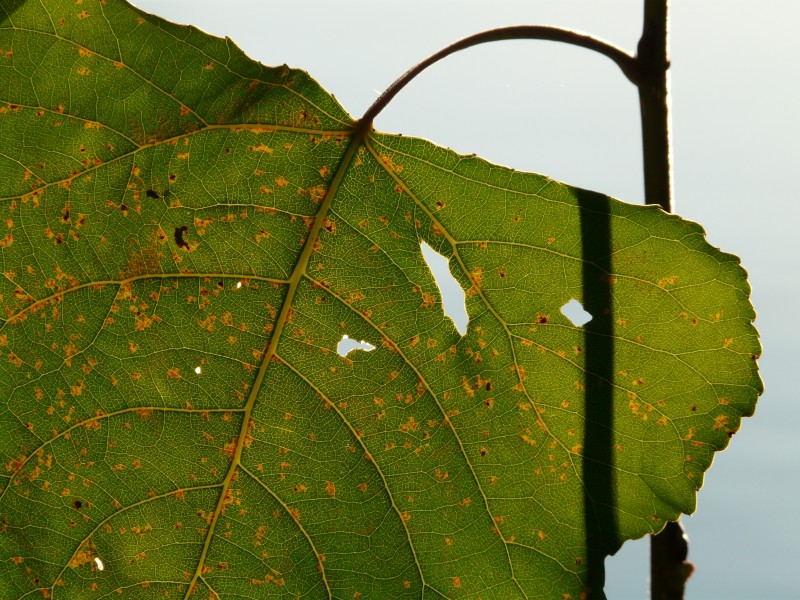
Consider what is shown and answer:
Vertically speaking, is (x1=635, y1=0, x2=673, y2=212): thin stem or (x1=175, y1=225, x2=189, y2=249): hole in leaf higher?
(x1=635, y1=0, x2=673, y2=212): thin stem

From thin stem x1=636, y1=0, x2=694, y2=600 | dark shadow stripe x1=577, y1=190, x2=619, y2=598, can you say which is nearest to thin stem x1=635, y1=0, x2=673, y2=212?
thin stem x1=636, y1=0, x2=694, y2=600

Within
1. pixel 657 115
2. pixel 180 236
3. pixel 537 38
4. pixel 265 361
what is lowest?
pixel 265 361

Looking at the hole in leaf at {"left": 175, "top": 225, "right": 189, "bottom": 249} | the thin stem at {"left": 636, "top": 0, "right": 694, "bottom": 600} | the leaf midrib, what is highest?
the thin stem at {"left": 636, "top": 0, "right": 694, "bottom": 600}

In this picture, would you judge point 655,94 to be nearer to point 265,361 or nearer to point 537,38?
point 537,38

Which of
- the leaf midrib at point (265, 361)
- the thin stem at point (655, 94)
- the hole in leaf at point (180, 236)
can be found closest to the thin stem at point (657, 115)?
the thin stem at point (655, 94)

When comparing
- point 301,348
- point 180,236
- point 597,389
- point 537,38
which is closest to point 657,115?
point 537,38

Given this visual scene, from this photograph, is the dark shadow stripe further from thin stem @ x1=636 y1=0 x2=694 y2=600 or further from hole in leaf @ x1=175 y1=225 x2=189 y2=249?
hole in leaf @ x1=175 y1=225 x2=189 y2=249
